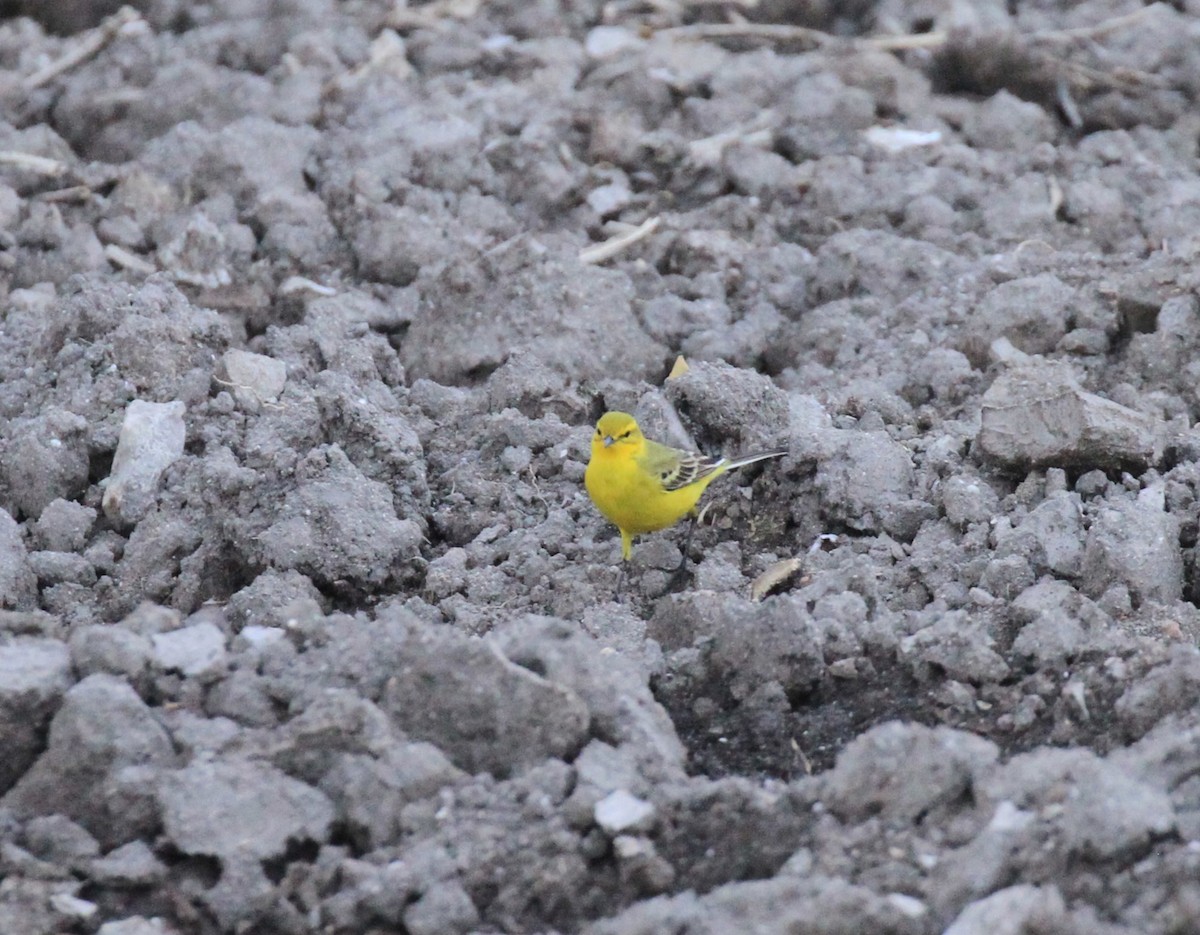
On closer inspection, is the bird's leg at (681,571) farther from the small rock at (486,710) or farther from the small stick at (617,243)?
the small stick at (617,243)

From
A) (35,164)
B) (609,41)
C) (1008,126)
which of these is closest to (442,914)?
(35,164)

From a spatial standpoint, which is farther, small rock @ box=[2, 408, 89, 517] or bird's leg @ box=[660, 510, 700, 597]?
small rock @ box=[2, 408, 89, 517]

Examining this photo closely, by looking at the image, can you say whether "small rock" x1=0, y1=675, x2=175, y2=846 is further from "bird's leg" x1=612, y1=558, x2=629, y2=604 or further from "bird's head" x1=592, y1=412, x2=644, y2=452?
"bird's head" x1=592, y1=412, x2=644, y2=452

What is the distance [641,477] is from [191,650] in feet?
5.23

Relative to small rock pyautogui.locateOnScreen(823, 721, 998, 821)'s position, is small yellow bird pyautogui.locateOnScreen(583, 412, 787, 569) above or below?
below

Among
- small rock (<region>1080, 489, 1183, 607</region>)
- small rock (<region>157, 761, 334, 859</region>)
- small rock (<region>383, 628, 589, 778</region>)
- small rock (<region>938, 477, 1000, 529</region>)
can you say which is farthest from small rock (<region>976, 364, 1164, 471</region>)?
small rock (<region>157, 761, 334, 859</region>)

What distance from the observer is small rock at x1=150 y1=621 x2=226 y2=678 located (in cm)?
428

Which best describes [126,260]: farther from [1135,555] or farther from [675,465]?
[1135,555]

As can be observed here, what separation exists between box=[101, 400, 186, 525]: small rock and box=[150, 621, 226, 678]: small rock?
1324 mm

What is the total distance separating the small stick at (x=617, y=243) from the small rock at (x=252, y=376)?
5.19 ft

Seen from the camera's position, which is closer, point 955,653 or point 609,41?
point 955,653

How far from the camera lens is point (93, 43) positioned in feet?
30.0

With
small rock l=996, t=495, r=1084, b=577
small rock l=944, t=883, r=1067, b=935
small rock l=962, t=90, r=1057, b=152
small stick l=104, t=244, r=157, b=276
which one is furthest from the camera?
small rock l=962, t=90, r=1057, b=152

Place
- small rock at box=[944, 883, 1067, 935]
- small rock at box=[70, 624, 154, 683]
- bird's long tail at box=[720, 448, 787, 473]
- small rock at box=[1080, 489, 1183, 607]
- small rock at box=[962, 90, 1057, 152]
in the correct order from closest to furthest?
small rock at box=[944, 883, 1067, 935]
small rock at box=[70, 624, 154, 683]
small rock at box=[1080, 489, 1183, 607]
bird's long tail at box=[720, 448, 787, 473]
small rock at box=[962, 90, 1057, 152]
